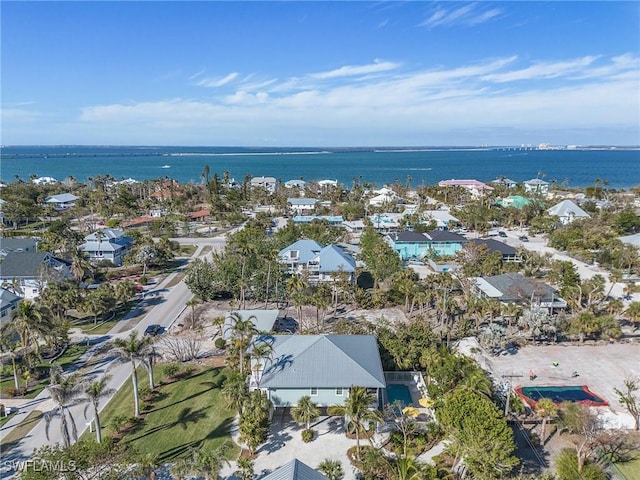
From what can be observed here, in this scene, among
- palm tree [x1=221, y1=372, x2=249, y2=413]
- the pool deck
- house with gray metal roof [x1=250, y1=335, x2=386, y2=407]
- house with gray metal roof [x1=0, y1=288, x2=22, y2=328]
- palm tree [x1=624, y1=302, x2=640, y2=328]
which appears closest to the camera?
palm tree [x1=221, y1=372, x2=249, y2=413]

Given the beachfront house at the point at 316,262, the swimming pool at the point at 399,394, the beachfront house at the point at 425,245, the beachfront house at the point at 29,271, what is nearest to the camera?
the swimming pool at the point at 399,394

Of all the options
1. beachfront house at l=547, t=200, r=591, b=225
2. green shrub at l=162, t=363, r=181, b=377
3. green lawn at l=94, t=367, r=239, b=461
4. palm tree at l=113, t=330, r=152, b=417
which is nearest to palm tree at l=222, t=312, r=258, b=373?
green lawn at l=94, t=367, r=239, b=461

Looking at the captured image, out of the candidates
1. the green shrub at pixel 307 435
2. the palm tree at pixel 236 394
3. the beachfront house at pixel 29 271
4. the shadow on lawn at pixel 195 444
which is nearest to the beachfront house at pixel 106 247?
the beachfront house at pixel 29 271

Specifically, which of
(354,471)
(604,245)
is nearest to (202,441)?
(354,471)

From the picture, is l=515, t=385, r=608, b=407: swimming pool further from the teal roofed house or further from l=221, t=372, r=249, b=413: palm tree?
the teal roofed house

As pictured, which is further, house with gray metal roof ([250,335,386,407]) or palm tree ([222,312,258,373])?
palm tree ([222,312,258,373])

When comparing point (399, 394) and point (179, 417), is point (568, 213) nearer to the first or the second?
point (399, 394)

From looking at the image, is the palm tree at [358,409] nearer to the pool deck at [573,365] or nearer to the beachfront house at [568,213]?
the pool deck at [573,365]
